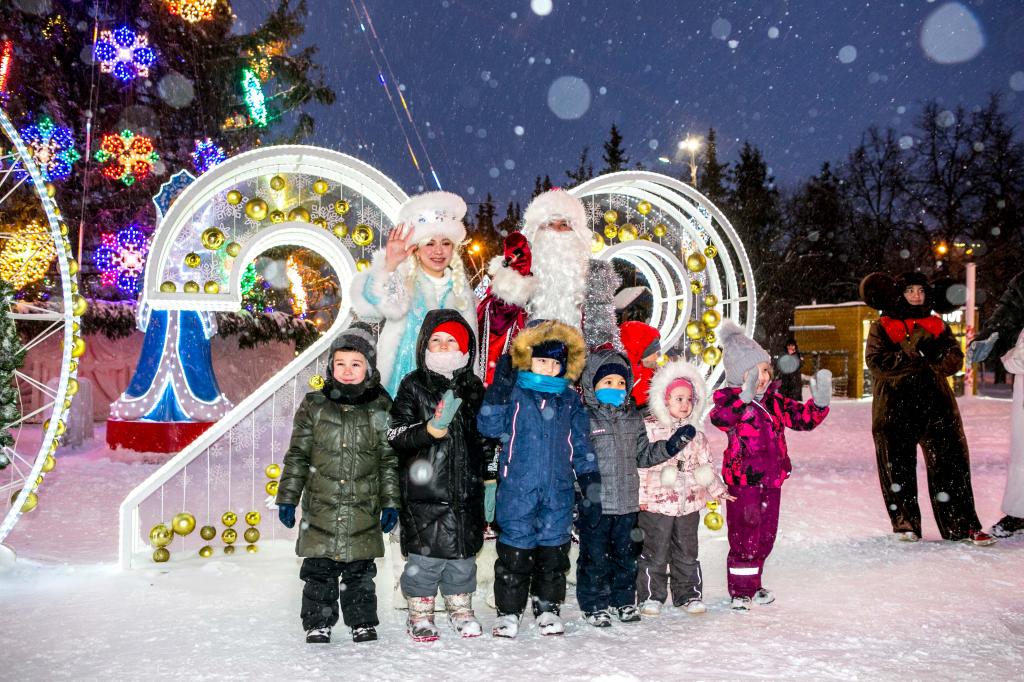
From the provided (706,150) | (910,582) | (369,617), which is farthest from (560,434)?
(706,150)

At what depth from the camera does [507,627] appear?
3648 millimetres

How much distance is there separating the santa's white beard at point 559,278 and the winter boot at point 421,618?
5.44 ft

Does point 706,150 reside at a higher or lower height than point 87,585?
higher

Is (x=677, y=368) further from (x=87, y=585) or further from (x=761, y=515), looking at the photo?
(x=87, y=585)

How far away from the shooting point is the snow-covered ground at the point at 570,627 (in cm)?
319

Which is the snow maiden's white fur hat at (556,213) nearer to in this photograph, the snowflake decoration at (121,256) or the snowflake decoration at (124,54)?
the snowflake decoration at (121,256)

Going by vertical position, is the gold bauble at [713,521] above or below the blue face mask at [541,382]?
below

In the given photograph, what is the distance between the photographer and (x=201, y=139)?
1764 cm

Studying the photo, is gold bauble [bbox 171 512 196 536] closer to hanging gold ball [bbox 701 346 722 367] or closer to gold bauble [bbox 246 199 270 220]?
gold bauble [bbox 246 199 270 220]

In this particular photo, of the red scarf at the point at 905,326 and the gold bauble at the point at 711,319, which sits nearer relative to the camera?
the red scarf at the point at 905,326

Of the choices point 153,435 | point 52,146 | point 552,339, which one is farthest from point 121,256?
point 552,339

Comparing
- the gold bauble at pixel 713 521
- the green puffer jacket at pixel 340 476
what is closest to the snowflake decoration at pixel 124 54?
the green puffer jacket at pixel 340 476

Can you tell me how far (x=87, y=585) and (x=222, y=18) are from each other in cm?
1703

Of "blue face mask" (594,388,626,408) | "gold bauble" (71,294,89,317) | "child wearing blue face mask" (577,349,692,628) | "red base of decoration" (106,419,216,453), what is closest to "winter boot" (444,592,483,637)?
"child wearing blue face mask" (577,349,692,628)
